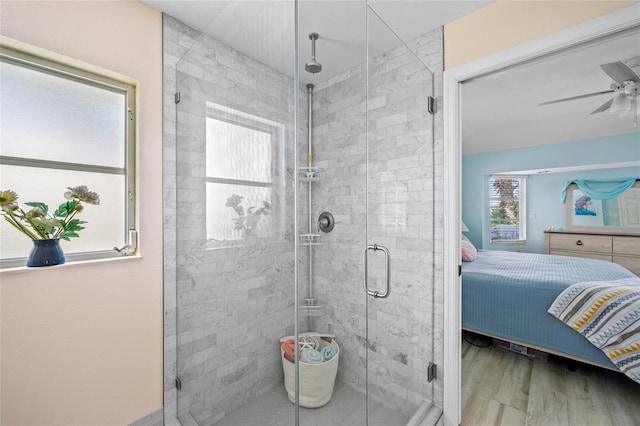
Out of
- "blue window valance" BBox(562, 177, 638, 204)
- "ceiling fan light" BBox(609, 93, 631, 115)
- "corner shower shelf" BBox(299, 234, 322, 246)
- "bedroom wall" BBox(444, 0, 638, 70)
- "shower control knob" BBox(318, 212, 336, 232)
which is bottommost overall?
"corner shower shelf" BBox(299, 234, 322, 246)

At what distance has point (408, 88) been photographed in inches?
59.4

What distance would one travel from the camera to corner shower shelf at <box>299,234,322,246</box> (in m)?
0.97

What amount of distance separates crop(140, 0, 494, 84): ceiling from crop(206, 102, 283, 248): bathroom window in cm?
25

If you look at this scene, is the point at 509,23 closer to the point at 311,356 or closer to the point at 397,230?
the point at 397,230

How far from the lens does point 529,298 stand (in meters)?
2.33

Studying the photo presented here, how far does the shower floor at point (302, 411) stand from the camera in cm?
93

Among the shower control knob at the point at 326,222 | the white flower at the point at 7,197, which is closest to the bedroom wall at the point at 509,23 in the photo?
the shower control knob at the point at 326,222

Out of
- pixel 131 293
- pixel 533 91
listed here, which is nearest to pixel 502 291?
pixel 533 91

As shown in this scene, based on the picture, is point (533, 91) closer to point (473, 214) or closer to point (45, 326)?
point (473, 214)

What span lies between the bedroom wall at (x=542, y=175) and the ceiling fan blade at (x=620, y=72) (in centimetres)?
112

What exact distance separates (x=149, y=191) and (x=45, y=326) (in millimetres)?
762

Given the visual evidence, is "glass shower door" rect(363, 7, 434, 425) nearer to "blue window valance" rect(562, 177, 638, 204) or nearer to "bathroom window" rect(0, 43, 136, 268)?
"bathroom window" rect(0, 43, 136, 268)

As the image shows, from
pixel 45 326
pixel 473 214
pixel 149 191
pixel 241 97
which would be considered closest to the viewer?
pixel 241 97

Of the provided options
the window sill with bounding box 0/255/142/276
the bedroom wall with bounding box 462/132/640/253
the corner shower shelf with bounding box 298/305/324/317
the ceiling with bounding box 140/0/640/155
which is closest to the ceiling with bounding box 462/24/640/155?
the ceiling with bounding box 140/0/640/155
